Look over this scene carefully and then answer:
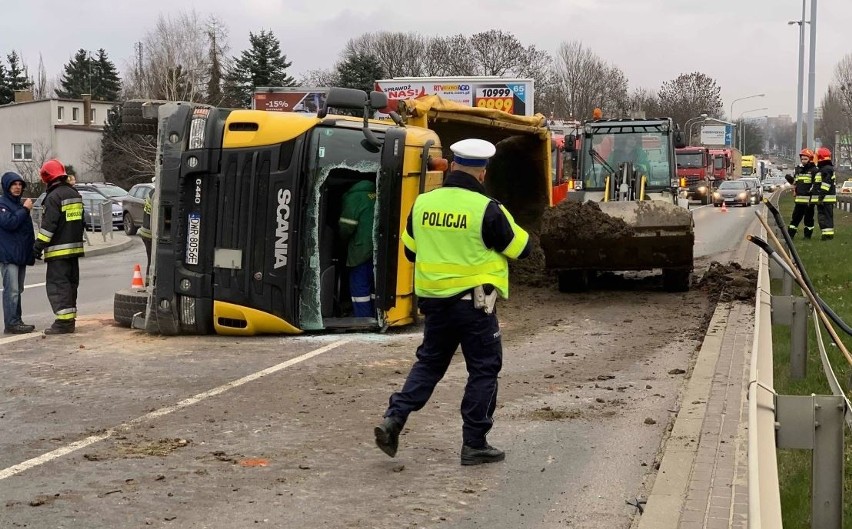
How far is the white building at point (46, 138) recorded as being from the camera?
205ft

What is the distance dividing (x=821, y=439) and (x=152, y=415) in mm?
4271

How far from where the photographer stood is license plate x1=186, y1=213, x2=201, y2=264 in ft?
32.0

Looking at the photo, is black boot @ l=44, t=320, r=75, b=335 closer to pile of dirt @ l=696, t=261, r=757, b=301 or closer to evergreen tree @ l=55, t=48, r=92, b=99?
pile of dirt @ l=696, t=261, r=757, b=301

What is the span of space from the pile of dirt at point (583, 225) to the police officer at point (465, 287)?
20.9 feet

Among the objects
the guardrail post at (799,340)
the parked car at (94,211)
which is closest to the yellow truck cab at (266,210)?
the guardrail post at (799,340)

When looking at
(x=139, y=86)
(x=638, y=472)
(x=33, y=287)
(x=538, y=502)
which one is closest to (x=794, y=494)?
(x=638, y=472)

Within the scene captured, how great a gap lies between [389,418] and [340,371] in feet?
8.65

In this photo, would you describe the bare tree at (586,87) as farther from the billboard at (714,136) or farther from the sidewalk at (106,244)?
the sidewalk at (106,244)

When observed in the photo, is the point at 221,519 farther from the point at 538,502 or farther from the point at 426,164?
the point at 426,164

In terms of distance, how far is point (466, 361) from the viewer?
572cm

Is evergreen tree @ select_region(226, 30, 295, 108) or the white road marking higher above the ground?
evergreen tree @ select_region(226, 30, 295, 108)

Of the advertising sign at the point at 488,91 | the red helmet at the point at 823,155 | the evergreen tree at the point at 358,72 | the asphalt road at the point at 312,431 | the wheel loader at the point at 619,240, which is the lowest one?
the asphalt road at the point at 312,431

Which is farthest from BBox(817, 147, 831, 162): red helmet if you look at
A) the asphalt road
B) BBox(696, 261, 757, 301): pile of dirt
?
the asphalt road

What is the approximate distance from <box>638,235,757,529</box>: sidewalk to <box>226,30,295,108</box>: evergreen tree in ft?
197
